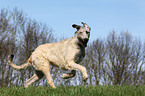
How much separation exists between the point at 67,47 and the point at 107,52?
2088cm

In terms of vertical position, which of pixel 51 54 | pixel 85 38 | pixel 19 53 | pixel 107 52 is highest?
pixel 85 38

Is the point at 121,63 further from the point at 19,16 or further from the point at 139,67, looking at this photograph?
the point at 19,16

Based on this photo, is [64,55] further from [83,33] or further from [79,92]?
[79,92]

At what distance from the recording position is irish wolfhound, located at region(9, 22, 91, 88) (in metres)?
7.20

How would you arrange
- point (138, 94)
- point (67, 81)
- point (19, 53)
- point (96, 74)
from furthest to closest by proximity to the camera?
1. point (96, 74)
2. point (67, 81)
3. point (19, 53)
4. point (138, 94)

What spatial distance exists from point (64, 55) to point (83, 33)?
1092 millimetres

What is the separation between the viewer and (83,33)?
23.5 ft

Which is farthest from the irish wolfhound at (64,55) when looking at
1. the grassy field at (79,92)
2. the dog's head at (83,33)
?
the grassy field at (79,92)

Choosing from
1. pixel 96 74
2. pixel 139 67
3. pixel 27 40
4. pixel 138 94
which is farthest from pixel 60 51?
pixel 139 67

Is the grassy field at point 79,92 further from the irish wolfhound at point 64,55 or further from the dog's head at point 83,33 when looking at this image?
the dog's head at point 83,33

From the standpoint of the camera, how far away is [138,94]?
19.4ft

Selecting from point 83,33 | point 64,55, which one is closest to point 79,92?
point 64,55

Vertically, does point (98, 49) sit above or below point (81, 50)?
below

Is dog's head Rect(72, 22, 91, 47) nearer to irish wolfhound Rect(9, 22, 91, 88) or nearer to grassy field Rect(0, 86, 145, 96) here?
irish wolfhound Rect(9, 22, 91, 88)
